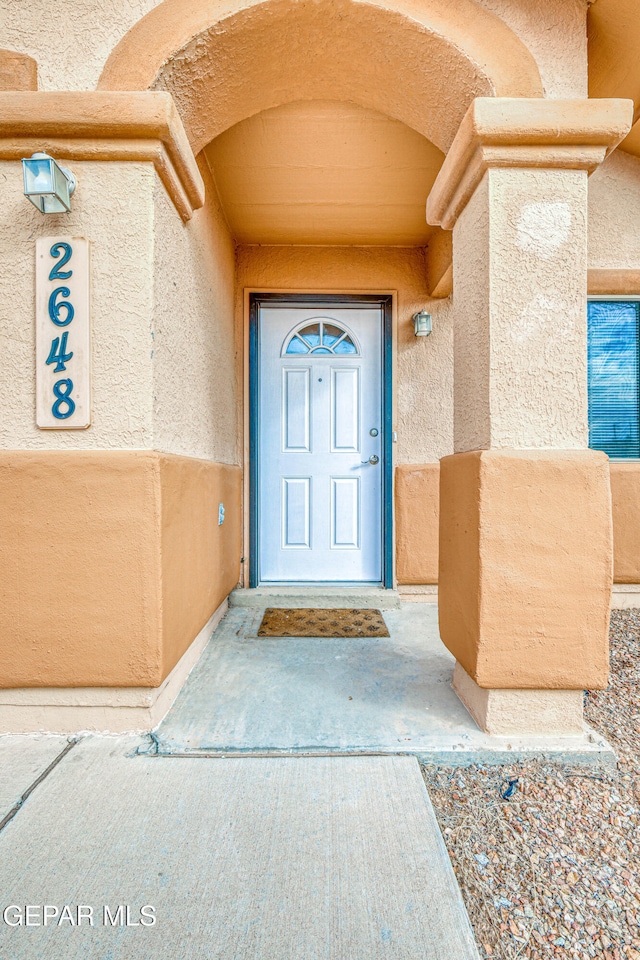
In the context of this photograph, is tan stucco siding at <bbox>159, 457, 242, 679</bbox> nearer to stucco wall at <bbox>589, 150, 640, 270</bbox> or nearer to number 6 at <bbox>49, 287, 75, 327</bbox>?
number 6 at <bbox>49, 287, 75, 327</bbox>

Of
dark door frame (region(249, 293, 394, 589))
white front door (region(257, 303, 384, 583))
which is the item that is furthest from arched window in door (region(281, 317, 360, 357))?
dark door frame (region(249, 293, 394, 589))

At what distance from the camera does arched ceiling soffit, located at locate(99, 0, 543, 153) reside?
5.56 feet

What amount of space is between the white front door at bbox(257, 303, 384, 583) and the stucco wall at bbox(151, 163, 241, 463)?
31 cm

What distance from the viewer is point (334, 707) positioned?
1891mm

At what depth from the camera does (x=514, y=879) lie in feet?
3.86

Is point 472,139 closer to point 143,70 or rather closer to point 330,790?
point 143,70

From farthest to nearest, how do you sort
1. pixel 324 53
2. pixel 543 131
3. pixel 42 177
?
1. pixel 324 53
2. pixel 543 131
3. pixel 42 177

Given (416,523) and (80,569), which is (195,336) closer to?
(80,569)

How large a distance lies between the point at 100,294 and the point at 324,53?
1.37 metres

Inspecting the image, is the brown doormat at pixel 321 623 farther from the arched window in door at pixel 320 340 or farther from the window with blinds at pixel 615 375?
the window with blinds at pixel 615 375

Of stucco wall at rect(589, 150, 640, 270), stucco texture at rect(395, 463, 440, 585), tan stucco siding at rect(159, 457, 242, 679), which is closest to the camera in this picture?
tan stucco siding at rect(159, 457, 242, 679)

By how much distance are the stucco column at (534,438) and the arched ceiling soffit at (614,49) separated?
534 millimetres

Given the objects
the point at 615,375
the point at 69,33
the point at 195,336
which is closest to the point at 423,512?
the point at 615,375

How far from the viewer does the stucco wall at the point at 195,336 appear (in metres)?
1.82
